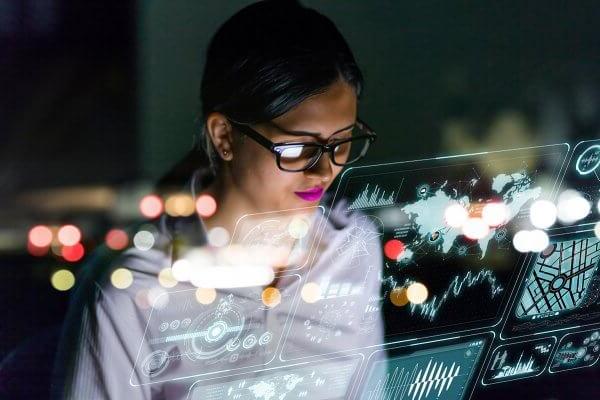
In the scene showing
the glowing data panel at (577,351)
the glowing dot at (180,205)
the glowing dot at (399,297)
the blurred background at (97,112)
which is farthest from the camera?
the glowing data panel at (577,351)

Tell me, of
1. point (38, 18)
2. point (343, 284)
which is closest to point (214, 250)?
point (343, 284)

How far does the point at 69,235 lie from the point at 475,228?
2.70 feet

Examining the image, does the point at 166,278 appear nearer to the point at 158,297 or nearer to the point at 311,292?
the point at 158,297

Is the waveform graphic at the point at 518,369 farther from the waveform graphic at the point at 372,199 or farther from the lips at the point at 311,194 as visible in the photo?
the lips at the point at 311,194

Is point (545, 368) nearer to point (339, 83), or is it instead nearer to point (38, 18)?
point (339, 83)

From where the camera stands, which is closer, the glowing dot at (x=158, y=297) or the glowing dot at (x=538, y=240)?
the glowing dot at (x=158, y=297)

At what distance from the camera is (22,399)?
55.5 inches

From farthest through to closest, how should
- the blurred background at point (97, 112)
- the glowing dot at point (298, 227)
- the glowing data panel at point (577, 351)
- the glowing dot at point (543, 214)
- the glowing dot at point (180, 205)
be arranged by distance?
1. the glowing data panel at point (577, 351)
2. the glowing dot at point (543, 214)
3. the glowing dot at point (298, 227)
4. the glowing dot at point (180, 205)
5. the blurred background at point (97, 112)

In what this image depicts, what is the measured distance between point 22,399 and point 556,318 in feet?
3.76

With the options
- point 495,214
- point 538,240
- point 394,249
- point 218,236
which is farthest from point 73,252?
point 538,240

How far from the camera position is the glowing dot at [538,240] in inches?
70.0

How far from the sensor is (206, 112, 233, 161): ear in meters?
1.43

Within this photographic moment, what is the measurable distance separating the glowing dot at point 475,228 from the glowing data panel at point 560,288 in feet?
0.52

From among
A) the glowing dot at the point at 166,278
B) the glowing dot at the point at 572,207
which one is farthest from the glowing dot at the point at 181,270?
the glowing dot at the point at 572,207
